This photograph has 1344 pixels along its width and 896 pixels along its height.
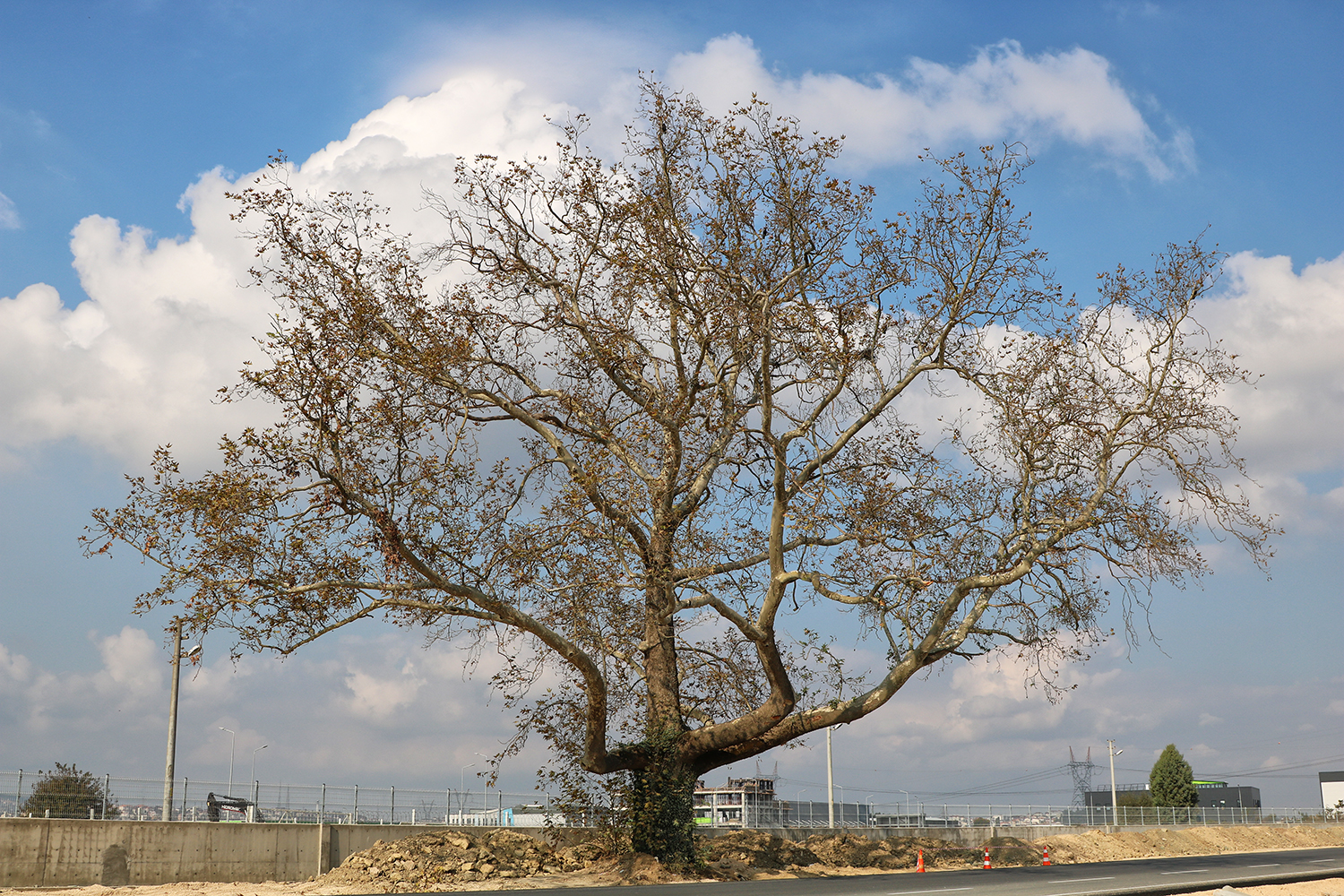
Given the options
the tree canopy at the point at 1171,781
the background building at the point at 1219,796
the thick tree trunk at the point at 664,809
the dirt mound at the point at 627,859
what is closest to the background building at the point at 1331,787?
the background building at the point at 1219,796

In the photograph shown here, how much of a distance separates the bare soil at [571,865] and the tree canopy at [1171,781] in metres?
58.9

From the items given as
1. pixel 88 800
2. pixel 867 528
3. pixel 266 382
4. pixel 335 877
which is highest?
pixel 266 382

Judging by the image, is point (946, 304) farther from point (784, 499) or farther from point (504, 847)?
point (504, 847)

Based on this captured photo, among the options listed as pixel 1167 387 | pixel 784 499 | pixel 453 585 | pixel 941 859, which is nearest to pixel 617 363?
pixel 784 499

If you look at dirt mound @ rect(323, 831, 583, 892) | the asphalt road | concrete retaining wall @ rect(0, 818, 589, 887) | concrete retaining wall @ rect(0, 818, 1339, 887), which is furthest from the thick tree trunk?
concrete retaining wall @ rect(0, 818, 589, 887)

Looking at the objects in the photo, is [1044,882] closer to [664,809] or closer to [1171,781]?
[664,809]

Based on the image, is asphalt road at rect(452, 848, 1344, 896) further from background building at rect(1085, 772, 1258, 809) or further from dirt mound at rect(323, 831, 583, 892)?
background building at rect(1085, 772, 1258, 809)

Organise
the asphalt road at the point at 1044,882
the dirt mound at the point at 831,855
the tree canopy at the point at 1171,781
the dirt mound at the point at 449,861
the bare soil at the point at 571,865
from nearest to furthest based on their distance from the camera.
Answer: the asphalt road at the point at 1044,882
the bare soil at the point at 571,865
the dirt mound at the point at 449,861
the dirt mound at the point at 831,855
the tree canopy at the point at 1171,781

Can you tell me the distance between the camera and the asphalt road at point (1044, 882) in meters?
16.8

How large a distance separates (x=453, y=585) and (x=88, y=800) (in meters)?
9.36

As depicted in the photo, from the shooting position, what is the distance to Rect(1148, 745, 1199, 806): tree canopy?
266 ft

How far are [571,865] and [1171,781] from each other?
2920 inches

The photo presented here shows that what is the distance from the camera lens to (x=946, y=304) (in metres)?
22.1

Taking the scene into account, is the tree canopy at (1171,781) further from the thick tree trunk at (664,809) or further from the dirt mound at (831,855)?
the thick tree trunk at (664,809)
